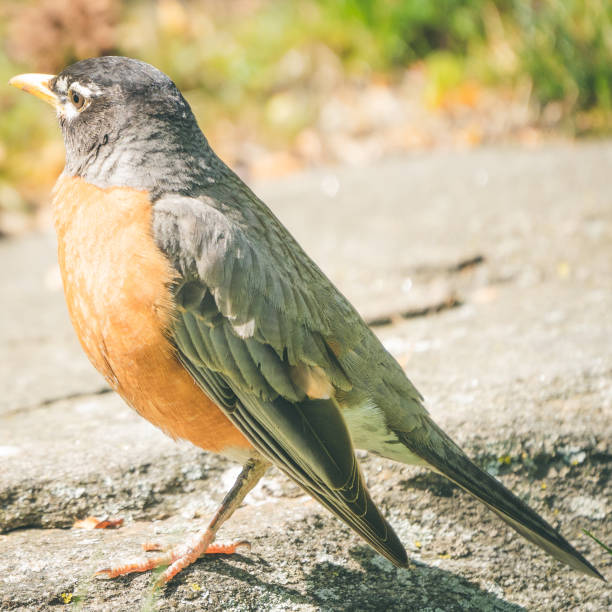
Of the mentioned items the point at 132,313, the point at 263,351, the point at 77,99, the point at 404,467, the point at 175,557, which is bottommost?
the point at 404,467

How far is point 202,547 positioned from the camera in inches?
103

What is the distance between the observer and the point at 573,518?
2949mm

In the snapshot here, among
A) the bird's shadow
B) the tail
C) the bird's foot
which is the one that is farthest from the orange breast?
the tail

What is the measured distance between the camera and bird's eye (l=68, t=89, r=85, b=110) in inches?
117

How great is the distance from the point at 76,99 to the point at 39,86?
0.89ft

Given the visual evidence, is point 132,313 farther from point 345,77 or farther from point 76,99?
point 345,77

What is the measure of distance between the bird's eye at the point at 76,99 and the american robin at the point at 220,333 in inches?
4.5

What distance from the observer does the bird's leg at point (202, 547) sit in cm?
251

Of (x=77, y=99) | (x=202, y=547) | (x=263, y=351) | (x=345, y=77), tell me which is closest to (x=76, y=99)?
(x=77, y=99)

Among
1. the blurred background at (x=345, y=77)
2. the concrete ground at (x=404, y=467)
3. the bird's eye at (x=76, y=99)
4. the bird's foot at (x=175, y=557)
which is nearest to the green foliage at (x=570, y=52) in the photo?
the blurred background at (x=345, y=77)

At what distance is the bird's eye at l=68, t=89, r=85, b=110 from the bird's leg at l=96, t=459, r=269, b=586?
56.4 inches

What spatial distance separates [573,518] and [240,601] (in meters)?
1.27

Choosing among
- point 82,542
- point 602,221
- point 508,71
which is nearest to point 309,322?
point 82,542

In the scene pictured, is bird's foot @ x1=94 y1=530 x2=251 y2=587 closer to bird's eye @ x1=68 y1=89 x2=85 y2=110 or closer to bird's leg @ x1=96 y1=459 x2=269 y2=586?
bird's leg @ x1=96 y1=459 x2=269 y2=586
